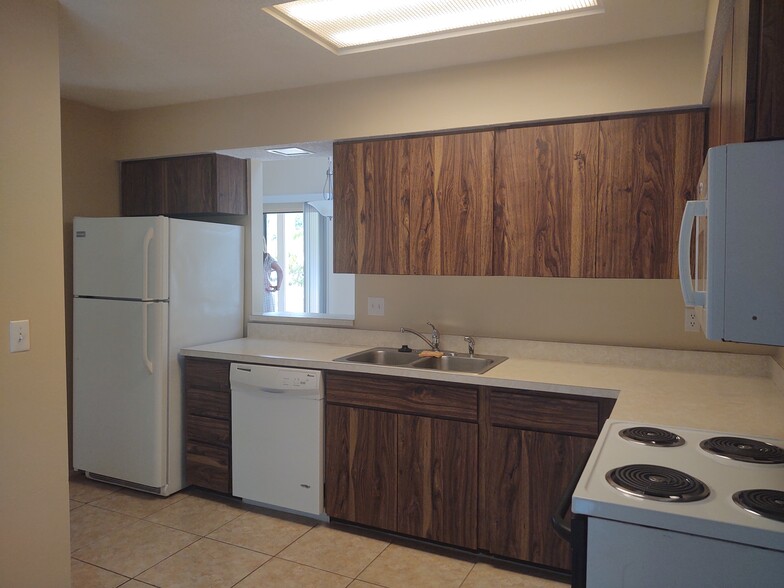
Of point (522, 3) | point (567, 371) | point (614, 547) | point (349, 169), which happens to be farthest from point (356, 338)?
point (614, 547)

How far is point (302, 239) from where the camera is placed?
678cm

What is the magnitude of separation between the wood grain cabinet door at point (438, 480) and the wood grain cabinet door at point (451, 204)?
0.79 meters

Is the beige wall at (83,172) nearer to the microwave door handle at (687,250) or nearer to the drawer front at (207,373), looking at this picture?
the drawer front at (207,373)

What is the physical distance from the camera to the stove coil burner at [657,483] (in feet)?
4.30

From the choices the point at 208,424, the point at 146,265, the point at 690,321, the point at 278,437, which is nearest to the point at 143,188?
the point at 146,265

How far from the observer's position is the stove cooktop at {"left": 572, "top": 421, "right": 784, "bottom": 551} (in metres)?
1.20

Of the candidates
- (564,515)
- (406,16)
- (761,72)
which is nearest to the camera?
(761,72)

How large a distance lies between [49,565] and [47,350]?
81cm

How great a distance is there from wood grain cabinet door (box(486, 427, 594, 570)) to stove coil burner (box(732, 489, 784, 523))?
1170 mm

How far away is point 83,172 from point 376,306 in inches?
83.0

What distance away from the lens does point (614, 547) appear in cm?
131

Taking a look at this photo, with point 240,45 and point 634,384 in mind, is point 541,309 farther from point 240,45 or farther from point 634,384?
point 240,45

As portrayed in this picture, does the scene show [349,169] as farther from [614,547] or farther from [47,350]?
[614,547]

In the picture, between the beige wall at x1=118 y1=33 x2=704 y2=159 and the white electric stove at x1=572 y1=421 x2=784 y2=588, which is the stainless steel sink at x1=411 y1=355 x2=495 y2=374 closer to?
the beige wall at x1=118 y1=33 x2=704 y2=159
